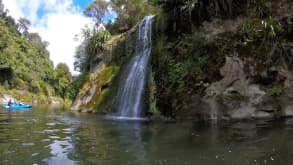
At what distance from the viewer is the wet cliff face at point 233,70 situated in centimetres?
1314

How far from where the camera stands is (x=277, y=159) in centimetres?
564

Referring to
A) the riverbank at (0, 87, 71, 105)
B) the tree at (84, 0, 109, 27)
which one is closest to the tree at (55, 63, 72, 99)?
the riverbank at (0, 87, 71, 105)

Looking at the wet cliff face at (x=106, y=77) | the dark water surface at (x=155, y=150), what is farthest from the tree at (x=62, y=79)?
the dark water surface at (x=155, y=150)

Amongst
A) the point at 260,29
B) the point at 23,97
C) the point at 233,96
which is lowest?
the point at 233,96

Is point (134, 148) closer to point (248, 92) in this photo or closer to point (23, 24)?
point (248, 92)

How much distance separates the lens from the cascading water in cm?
1705

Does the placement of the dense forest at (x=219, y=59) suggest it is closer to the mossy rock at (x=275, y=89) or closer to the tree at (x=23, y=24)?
the mossy rock at (x=275, y=89)

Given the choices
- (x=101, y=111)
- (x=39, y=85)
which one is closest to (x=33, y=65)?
(x=39, y=85)

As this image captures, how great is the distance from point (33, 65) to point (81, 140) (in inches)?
2810

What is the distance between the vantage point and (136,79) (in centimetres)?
1825

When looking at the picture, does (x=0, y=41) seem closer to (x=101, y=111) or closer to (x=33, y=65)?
(x=33, y=65)

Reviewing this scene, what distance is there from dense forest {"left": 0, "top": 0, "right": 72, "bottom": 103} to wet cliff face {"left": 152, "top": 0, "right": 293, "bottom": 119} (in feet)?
104

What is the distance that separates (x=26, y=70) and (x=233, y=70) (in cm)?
6064

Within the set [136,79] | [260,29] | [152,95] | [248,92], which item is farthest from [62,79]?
[248,92]
